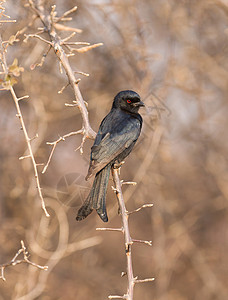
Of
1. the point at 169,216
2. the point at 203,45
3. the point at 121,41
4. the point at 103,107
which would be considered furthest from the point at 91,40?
the point at 169,216

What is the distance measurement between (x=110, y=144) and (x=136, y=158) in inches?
147

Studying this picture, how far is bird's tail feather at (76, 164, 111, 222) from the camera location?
375 cm

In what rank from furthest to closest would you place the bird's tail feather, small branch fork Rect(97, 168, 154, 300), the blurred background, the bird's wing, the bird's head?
the blurred background, the bird's head, the bird's wing, the bird's tail feather, small branch fork Rect(97, 168, 154, 300)

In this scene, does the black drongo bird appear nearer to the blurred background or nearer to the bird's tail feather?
the bird's tail feather

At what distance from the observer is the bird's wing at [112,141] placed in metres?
3.98

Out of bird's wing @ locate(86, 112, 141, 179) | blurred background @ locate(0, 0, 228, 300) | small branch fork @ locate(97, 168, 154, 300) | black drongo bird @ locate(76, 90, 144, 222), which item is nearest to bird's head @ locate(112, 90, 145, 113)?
black drongo bird @ locate(76, 90, 144, 222)

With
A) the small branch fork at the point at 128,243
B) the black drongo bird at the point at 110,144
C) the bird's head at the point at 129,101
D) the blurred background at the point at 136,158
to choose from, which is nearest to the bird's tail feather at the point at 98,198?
the black drongo bird at the point at 110,144

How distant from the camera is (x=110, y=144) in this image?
162 inches

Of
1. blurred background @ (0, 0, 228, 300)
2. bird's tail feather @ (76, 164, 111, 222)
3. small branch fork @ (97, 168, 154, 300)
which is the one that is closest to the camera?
small branch fork @ (97, 168, 154, 300)

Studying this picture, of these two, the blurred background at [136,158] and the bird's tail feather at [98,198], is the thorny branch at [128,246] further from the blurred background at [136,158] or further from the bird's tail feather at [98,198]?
the blurred background at [136,158]

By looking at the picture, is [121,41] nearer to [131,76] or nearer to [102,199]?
[131,76]

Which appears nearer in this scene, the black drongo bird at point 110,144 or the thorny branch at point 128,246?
the thorny branch at point 128,246

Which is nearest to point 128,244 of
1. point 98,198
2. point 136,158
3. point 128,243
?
point 128,243

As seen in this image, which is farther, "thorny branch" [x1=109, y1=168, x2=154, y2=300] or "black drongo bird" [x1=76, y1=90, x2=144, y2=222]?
"black drongo bird" [x1=76, y1=90, x2=144, y2=222]
